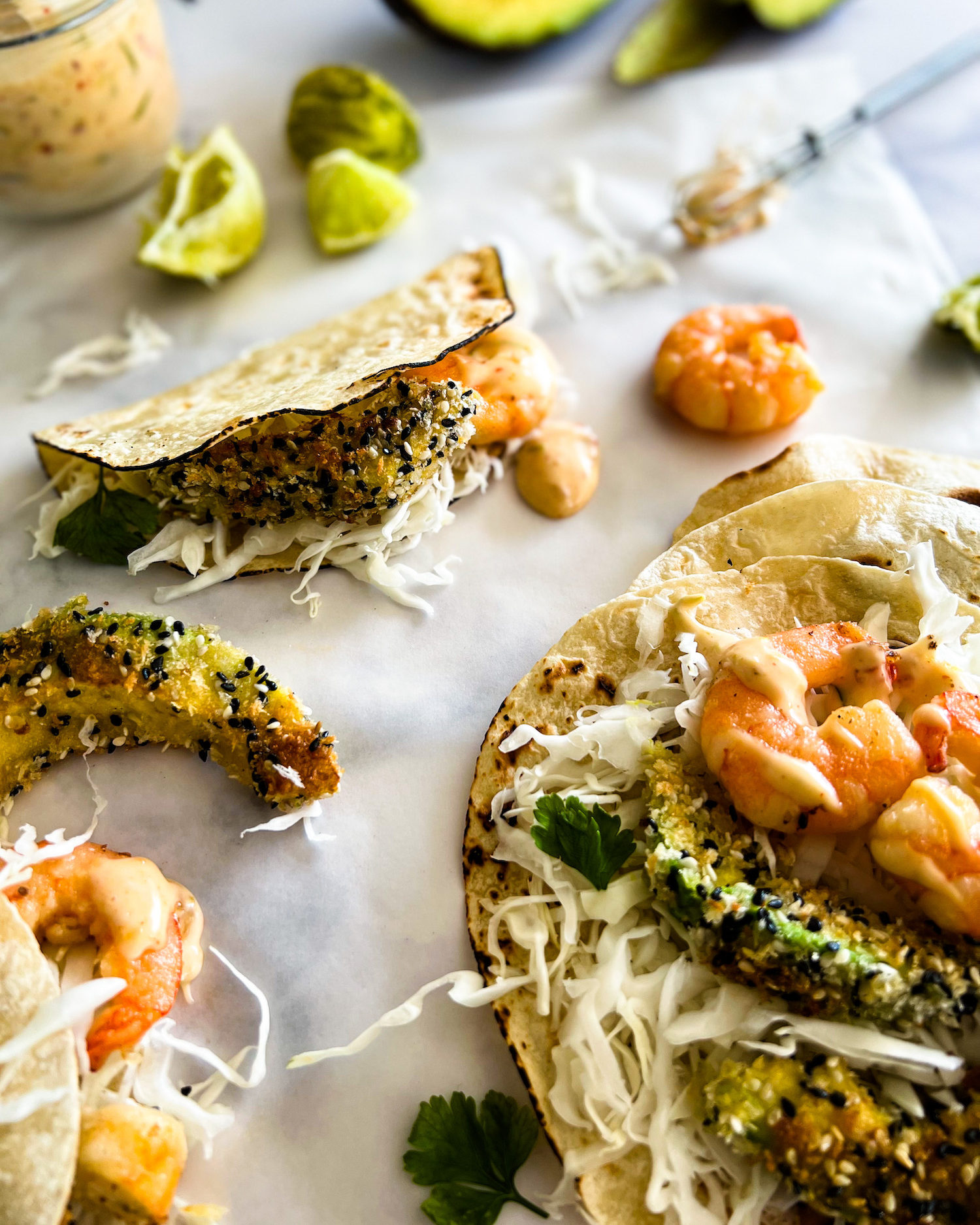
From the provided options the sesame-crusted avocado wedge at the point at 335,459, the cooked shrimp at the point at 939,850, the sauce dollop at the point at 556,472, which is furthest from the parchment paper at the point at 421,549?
the cooked shrimp at the point at 939,850

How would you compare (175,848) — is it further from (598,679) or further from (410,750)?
(598,679)

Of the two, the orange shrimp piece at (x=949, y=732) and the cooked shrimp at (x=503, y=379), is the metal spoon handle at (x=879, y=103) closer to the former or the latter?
the cooked shrimp at (x=503, y=379)

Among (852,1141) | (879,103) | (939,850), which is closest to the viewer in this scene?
(852,1141)

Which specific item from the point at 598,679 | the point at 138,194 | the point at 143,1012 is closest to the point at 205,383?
the point at 138,194

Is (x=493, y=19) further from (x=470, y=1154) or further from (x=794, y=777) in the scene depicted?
(x=470, y=1154)

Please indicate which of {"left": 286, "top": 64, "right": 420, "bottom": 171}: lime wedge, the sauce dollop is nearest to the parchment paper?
the sauce dollop

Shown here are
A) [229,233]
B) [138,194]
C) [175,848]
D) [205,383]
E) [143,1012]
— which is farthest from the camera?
[138,194]

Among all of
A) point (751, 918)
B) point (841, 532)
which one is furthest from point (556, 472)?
point (751, 918)
